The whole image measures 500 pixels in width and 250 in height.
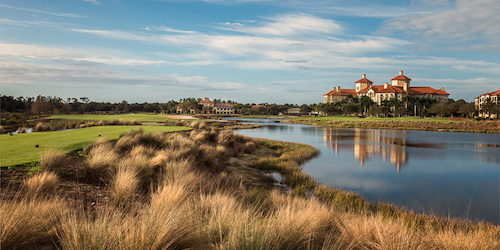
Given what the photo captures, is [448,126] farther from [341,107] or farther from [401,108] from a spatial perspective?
[341,107]

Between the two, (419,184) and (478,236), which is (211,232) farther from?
(419,184)

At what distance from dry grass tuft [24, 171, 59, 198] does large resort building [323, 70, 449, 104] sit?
13147cm

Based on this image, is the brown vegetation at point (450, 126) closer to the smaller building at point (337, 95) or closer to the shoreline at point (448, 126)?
the shoreline at point (448, 126)

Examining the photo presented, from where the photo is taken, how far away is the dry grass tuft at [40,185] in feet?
17.1

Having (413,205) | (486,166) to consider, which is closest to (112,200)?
(413,205)

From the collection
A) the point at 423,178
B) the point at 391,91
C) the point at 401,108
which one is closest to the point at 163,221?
the point at 423,178

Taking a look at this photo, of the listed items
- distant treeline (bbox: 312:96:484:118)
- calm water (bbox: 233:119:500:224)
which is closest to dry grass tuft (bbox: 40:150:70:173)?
calm water (bbox: 233:119:500:224)

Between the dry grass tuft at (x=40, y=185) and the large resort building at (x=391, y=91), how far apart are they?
131471mm

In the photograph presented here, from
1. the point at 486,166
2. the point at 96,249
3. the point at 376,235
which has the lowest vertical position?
the point at 486,166

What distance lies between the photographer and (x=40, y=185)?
17.8 ft

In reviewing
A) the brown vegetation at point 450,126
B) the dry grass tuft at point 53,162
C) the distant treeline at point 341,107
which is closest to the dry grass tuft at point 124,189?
the dry grass tuft at point 53,162

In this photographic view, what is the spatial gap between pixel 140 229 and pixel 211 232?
98cm

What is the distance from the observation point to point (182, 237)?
3.56 meters

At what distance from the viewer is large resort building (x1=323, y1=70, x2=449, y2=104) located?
126 m
